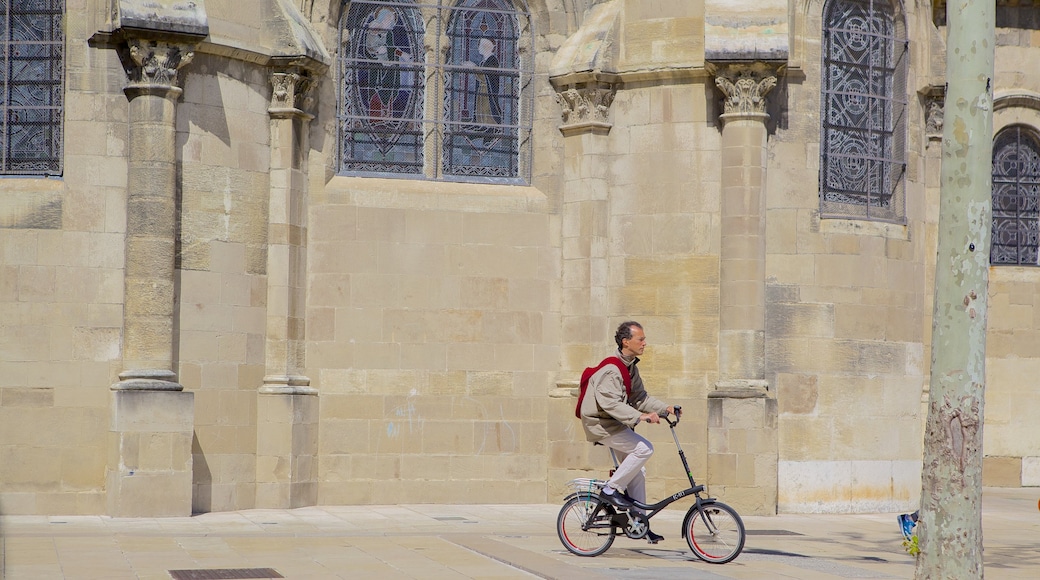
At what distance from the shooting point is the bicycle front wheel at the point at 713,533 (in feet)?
37.7

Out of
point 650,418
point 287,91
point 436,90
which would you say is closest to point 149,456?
point 287,91

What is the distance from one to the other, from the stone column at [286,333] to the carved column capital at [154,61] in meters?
1.42

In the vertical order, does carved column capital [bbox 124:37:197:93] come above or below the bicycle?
above

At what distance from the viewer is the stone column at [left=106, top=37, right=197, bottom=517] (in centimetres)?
1473

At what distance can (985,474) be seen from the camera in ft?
69.5

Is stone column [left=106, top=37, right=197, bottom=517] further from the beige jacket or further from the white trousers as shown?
the white trousers

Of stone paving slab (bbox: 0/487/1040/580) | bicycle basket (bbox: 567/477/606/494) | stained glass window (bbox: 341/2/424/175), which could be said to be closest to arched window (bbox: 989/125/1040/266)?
stone paving slab (bbox: 0/487/1040/580)

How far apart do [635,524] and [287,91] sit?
7242mm

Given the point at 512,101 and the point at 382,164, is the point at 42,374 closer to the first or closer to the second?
the point at 382,164

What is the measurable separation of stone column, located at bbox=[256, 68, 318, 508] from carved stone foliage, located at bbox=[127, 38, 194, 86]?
142 centimetres

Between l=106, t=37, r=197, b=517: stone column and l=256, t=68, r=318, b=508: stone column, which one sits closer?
l=106, t=37, r=197, b=517: stone column

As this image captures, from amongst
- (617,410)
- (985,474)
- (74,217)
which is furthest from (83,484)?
(985,474)

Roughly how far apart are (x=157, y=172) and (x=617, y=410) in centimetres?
619

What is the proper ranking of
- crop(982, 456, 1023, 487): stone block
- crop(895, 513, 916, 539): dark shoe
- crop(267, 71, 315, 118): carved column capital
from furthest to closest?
crop(982, 456, 1023, 487): stone block → crop(267, 71, 315, 118): carved column capital → crop(895, 513, 916, 539): dark shoe
